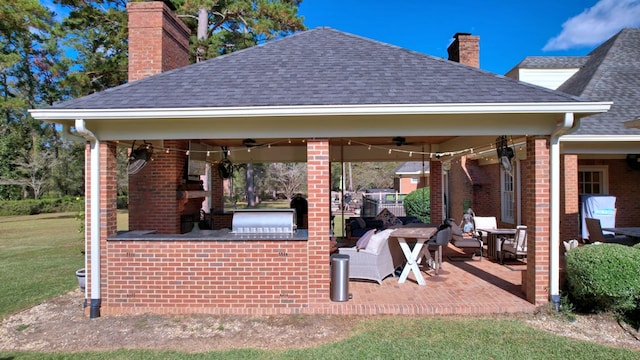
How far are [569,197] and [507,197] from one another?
3898 millimetres

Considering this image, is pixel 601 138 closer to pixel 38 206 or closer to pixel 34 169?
pixel 38 206

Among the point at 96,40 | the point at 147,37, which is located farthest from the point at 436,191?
the point at 96,40

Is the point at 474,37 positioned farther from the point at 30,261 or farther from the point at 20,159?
the point at 20,159

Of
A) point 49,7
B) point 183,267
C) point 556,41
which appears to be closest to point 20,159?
point 49,7

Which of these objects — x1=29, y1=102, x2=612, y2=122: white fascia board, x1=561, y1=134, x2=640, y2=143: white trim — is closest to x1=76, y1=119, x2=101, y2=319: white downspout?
x1=29, y1=102, x2=612, y2=122: white fascia board

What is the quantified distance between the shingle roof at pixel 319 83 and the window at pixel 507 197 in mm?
8358

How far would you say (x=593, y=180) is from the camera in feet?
39.8

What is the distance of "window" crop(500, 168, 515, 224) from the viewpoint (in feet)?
44.3

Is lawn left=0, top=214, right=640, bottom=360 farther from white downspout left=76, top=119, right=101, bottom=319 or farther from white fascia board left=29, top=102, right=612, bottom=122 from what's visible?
white fascia board left=29, top=102, right=612, bottom=122

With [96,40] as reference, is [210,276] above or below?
below

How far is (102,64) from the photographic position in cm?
1695

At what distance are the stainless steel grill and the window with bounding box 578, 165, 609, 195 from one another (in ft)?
34.5

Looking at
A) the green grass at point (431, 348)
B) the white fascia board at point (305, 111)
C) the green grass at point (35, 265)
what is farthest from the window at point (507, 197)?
the green grass at point (35, 265)

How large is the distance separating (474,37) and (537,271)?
656 cm
